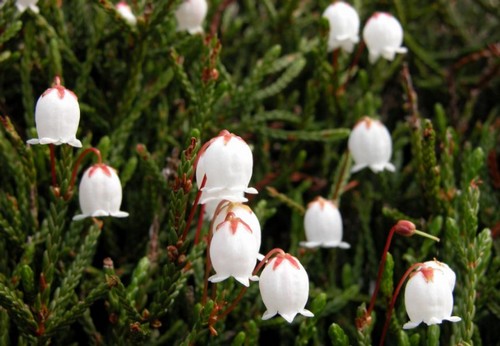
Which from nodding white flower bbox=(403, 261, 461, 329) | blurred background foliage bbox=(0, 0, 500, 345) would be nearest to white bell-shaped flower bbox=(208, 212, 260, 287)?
blurred background foliage bbox=(0, 0, 500, 345)

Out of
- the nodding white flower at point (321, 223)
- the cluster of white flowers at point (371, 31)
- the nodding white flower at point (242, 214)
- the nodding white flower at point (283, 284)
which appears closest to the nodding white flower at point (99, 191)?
the nodding white flower at point (242, 214)

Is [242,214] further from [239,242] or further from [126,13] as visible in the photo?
[126,13]

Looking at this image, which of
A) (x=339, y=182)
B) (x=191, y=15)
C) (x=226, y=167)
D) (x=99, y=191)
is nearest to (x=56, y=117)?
(x=99, y=191)

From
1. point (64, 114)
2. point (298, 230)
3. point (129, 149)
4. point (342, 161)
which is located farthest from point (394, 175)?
point (64, 114)

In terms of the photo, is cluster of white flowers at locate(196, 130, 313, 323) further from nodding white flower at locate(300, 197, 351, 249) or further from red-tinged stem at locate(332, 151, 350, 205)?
red-tinged stem at locate(332, 151, 350, 205)

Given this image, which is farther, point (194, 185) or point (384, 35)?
point (384, 35)

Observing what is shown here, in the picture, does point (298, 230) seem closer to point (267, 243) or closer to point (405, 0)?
point (267, 243)

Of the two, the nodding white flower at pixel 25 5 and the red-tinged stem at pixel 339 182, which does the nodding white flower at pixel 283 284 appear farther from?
the nodding white flower at pixel 25 5

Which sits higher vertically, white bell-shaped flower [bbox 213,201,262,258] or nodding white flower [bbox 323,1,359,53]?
nodding white flower [bbox 323,1,359,53]
